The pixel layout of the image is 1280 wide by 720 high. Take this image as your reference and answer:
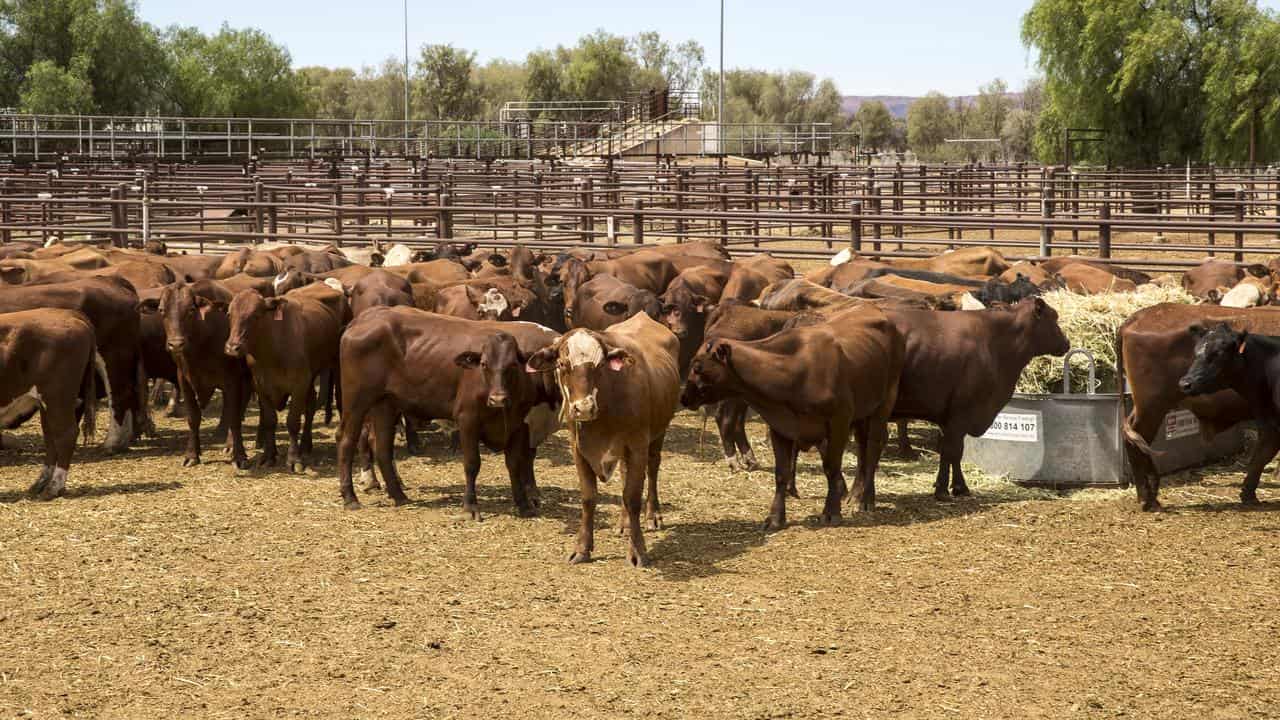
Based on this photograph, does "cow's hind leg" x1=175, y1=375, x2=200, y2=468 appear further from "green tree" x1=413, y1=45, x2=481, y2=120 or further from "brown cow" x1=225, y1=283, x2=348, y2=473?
"green tree" x1=413, y1=45, x2=481, y2=120

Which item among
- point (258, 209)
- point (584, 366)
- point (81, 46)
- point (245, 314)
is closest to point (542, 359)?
point (584, 366)

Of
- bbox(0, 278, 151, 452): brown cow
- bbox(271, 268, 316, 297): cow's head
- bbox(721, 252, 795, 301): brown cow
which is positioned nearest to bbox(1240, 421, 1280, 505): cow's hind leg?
bbox(721, 252, 795, 301): brown cow

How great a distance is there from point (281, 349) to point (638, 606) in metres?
4.09

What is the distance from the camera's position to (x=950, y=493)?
8773 mm

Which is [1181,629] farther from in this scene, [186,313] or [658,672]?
[186,313]

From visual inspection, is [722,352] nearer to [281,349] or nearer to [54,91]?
[281,349]

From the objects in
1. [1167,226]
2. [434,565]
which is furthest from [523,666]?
[1167,226]

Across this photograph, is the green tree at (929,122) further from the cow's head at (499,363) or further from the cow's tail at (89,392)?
the cow's head at (499,363)

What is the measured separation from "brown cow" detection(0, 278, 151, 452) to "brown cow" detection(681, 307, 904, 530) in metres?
4.76

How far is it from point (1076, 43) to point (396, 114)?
78188 millimetres

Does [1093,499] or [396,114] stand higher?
[396,114]

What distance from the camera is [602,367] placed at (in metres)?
6.93

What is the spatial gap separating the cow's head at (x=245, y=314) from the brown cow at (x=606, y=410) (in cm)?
290

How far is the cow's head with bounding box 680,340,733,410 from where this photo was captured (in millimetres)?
7621
